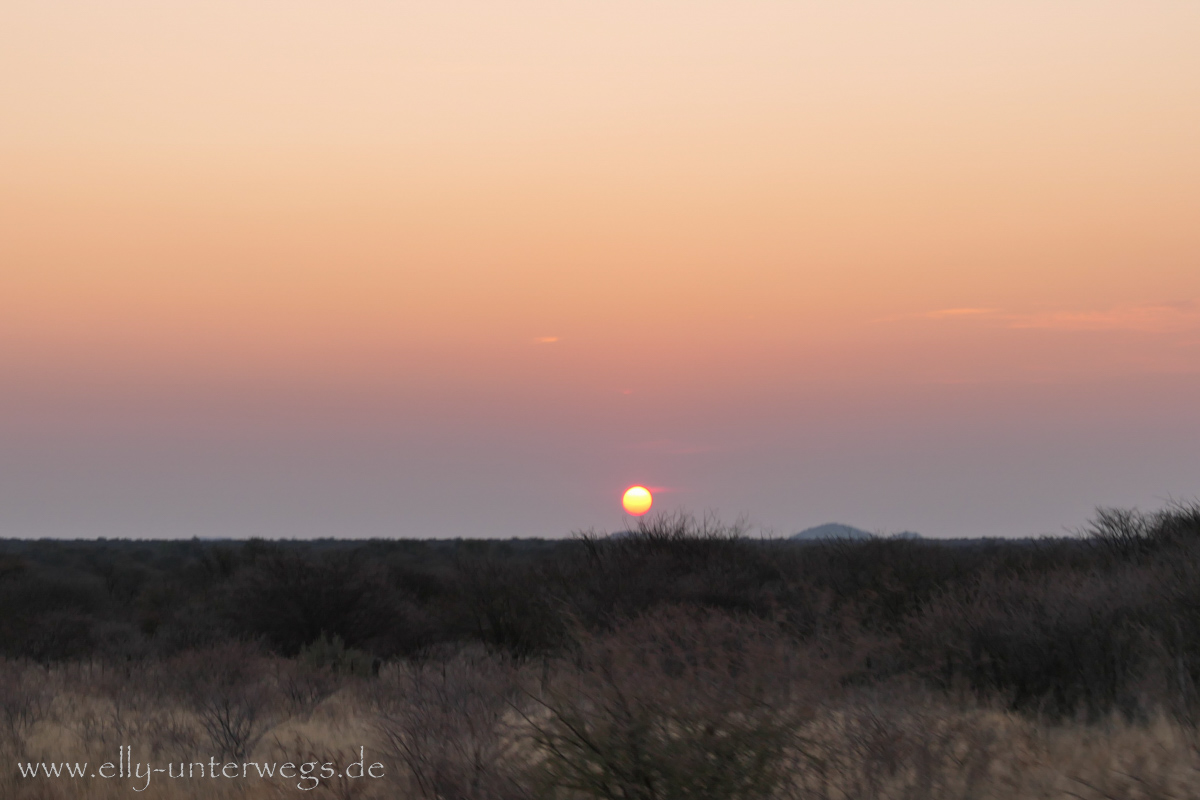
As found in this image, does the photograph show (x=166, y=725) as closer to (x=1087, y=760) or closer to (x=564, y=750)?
(x=564, y=750)

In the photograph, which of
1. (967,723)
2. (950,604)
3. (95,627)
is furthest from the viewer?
(95,627)

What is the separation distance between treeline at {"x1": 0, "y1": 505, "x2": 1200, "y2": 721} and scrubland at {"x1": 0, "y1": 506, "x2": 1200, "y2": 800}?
0.23 feet

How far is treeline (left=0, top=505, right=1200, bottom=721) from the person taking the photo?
1319 cm

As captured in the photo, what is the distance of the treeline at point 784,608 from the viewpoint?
43.3 ft

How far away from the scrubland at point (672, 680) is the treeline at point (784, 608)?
0.07 m

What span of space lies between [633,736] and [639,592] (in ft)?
51.2

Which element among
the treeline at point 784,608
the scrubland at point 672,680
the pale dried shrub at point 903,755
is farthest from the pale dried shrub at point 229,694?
the pale dried shrub at point 903,755

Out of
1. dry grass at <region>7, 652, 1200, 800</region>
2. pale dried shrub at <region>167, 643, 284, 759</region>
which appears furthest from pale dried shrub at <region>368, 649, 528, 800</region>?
pale dried shrub at <region>167, 643, 284, 759</region>

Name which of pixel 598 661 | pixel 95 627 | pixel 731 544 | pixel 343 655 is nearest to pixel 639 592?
pixel 731 544

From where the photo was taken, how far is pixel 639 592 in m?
21.8

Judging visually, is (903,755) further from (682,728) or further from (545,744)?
(545,744)

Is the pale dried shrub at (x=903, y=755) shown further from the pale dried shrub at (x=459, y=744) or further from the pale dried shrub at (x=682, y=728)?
the pale dried shrub at (x=459, y=744)

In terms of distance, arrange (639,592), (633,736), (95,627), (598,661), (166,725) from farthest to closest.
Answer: (95,627)
(639,592)
(166,725)
(598,661)
(633,736)

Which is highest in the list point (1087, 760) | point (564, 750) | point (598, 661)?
point (598, 661)
